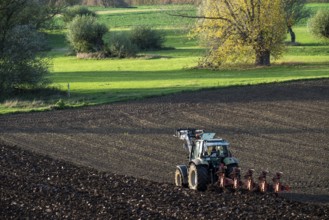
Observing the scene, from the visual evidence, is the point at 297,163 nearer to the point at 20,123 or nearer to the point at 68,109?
the point at 20,123

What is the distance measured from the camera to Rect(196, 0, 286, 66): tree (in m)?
54.8

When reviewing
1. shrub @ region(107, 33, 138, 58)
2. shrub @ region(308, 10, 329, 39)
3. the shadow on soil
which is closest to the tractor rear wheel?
the shadow on soil

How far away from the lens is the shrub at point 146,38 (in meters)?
Answer: 83.2

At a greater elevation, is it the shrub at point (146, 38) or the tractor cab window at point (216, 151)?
the tractor cab window at point (216, 151)

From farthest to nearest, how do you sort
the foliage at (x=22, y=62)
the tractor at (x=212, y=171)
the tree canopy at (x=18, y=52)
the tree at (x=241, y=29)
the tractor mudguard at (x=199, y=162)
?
the tree at (x=241, y=29), the tree canopy at (x=18, y=52), the foliage at (x=22, y=62), the tractor mudguard at (x=199, y=162), the tractor at (x=212, y=171)

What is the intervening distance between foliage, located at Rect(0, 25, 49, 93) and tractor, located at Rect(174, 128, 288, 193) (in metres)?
25.1

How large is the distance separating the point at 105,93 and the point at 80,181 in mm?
23198

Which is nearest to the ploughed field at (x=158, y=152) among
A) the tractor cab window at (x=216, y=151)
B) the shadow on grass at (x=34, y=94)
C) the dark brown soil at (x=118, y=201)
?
the dark brown soil at (x=118, y=201)

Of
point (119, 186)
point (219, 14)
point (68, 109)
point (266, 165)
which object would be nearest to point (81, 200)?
point (119, 186)

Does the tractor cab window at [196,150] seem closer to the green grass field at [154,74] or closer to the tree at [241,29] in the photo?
the green grass field at [154,74]

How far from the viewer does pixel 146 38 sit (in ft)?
275

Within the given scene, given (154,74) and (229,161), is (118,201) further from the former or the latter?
(154,74)

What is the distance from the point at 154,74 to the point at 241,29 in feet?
22.1

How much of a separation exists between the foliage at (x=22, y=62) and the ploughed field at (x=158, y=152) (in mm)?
8342
